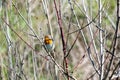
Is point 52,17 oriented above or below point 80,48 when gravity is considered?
above

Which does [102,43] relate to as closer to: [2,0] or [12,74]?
[12,74]

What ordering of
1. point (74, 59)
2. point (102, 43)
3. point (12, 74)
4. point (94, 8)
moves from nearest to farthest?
point (102, 43), point (12, 74), point (94, 8), point (74, 59)

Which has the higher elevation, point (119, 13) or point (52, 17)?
point (52, 17)

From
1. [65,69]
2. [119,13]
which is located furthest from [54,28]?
[119,13]

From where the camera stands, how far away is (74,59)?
663 cm

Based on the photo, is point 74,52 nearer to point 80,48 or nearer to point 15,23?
point 80,48

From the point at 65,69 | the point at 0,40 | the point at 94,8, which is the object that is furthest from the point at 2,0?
the point at 94,8

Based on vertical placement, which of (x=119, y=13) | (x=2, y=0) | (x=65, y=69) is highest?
(x=2, y=0)

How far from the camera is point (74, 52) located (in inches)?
274

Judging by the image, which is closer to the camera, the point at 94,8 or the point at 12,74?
the point at 12,74

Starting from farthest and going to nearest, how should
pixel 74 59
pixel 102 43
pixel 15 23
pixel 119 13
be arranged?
pixel 74 59 → pixel 15 23 → pixel 102 43 → pixel 119 13

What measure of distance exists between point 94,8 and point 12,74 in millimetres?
2753

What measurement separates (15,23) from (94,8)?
2.24 metres

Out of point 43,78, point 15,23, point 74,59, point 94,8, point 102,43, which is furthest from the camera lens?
point 74,59
